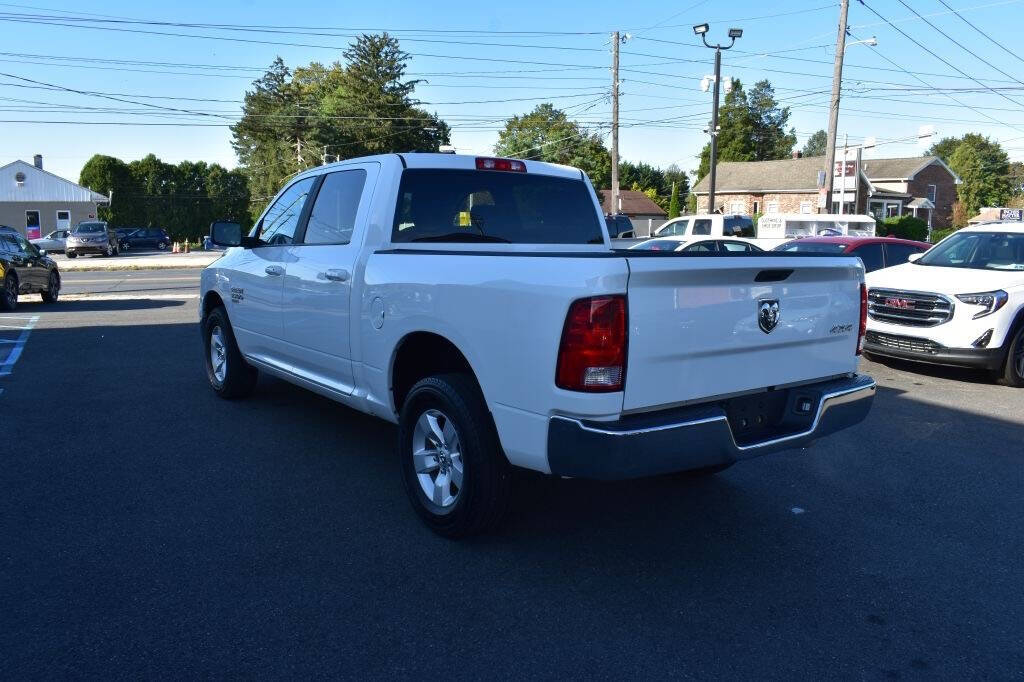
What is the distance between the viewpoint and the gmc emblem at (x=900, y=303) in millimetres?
9031

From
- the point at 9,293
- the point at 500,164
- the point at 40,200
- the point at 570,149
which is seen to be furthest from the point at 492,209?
the point at 570,149

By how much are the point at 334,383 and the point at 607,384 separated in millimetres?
2459

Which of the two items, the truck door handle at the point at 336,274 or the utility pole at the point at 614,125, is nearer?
the truck door handle at the point at 336,274

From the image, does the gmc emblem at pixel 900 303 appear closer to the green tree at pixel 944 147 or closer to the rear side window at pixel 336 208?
the rear side window at pixel 336 208

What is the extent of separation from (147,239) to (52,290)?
40.5 metres

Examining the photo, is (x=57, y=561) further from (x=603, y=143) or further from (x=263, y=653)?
(x=603, y=143)

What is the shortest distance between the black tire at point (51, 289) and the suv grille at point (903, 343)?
16.1 metres

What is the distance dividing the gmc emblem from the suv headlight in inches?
24.8

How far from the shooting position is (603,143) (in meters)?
78.1

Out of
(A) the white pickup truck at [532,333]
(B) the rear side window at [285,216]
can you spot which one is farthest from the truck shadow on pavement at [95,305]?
(A) the white pickup truck at [532,333]

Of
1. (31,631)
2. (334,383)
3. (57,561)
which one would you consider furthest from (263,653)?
(334,383)

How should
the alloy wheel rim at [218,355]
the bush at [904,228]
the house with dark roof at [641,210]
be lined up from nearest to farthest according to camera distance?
the alloy wheel rim at [218,355] → the bush at [904,228] → the house with dark roof at [641,210]

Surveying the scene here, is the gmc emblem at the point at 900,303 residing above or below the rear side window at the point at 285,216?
below

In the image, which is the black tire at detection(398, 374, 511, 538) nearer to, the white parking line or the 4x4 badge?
the 4x4 badge
